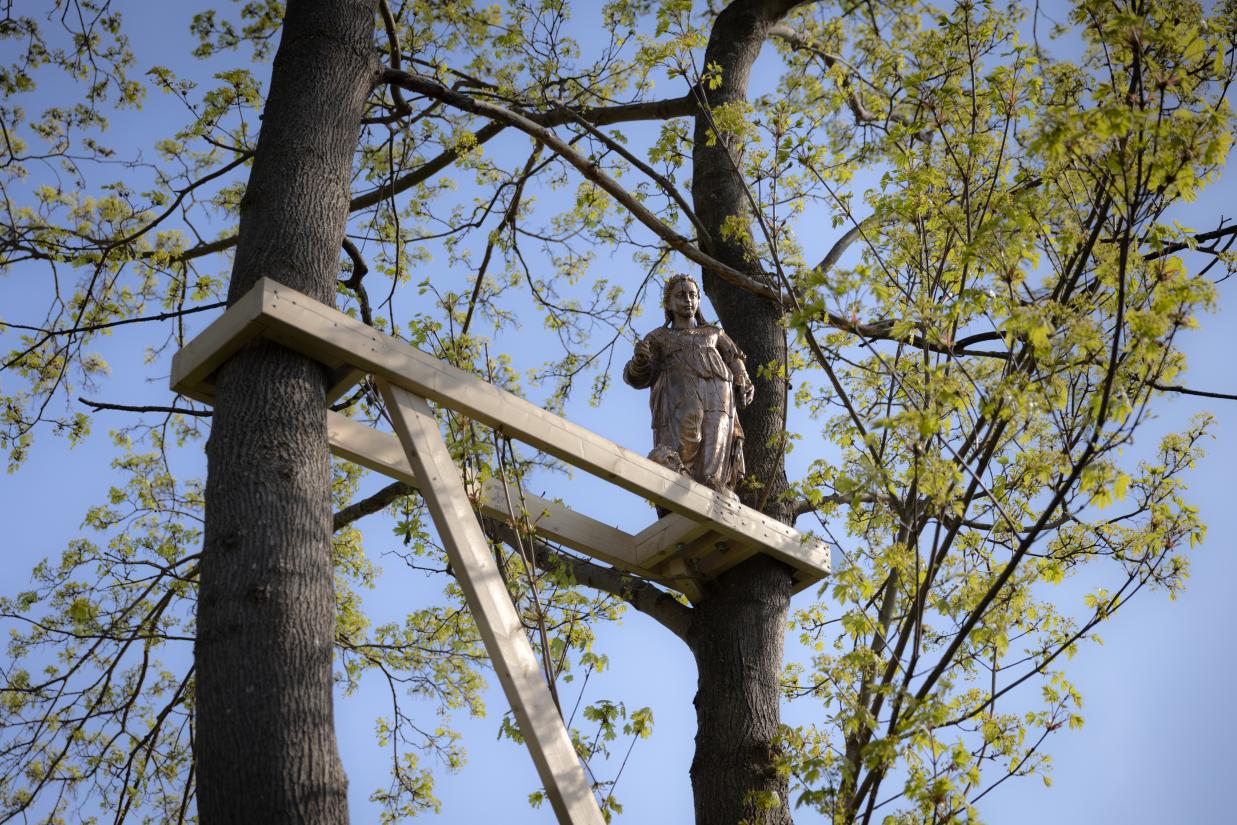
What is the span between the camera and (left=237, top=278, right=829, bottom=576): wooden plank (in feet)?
17.6

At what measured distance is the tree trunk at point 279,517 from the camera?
4.41 metres

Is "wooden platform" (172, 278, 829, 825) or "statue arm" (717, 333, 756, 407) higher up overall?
"statue arm" (717, 333, 756, 407)

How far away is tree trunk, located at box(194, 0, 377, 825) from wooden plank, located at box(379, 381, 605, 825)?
41cm

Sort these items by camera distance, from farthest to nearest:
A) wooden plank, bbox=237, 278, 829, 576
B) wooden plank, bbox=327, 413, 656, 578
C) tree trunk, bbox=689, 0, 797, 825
Result: tree trunk, bbox=689, 0, 797, 825 < wooden plank, bbox=327, 413, 656, 578 < wooden plank, bbox=237, 278, 829, 576

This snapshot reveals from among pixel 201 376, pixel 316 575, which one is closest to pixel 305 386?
pixel 201 376

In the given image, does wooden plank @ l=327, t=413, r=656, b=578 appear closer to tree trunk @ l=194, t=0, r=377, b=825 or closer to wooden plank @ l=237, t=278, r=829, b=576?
wooden plank @ l=237, t=278, r=829, b=576

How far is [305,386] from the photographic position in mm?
5398

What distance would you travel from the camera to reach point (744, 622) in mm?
7078

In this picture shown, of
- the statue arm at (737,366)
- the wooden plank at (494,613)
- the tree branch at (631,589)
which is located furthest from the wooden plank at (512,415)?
the statue arm at (737,366)

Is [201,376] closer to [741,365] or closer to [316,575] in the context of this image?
[316,575]

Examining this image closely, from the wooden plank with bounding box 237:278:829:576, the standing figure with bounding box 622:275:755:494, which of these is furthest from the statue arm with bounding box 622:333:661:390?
the wooden plank with bounding box 237:278:829:576

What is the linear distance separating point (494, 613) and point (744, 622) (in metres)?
2.05

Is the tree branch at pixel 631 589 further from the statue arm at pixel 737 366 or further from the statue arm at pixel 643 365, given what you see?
the statue arm at pixel 737 366

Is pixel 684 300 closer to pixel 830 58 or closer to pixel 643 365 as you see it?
pixel 643 365
